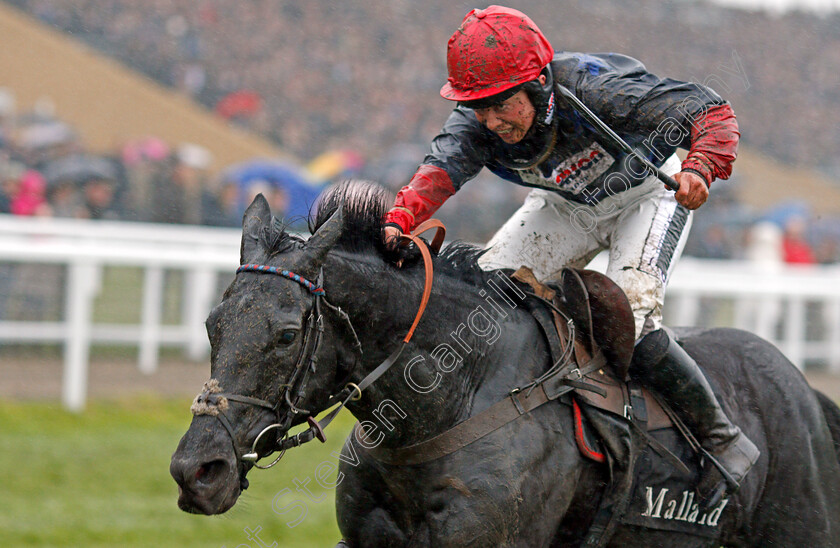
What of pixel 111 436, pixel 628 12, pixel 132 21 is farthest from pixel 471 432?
pixel 628 12

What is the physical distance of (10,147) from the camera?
40.8 feet

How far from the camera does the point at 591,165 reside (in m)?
3.52

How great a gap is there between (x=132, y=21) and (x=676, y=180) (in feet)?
61.7

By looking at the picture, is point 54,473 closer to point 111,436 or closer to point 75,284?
point 111,436

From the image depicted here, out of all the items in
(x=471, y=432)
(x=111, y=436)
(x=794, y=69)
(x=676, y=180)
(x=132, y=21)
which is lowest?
(x=111, y=436)

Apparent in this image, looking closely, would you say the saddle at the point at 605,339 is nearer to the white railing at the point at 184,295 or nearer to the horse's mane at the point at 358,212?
the horse's mane at the point at 358,212

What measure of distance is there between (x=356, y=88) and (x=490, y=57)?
66.7 ft

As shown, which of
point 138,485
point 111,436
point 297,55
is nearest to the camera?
point 138,485

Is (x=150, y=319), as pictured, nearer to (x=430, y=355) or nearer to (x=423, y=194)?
(x=423, y=194)

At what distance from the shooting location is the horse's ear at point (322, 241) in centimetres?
274

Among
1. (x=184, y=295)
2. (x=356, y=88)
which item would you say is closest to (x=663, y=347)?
(x=184, y=295)

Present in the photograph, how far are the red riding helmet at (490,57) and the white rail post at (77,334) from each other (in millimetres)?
5465

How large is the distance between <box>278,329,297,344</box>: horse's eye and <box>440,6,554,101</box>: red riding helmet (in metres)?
0.94

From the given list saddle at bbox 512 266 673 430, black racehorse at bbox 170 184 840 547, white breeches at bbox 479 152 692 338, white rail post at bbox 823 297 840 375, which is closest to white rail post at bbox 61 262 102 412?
white breeches at bbox 479 152 692 338
